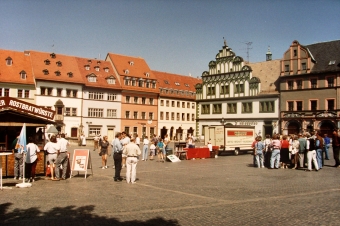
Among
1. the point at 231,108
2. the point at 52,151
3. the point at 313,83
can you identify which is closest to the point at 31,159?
the point at 52,151

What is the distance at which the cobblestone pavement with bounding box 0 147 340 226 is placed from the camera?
9047 mm

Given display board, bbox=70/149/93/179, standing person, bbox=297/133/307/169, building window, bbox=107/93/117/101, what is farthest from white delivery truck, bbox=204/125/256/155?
building window, bbox=107/93/117/101

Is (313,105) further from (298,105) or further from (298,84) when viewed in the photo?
(298,84)

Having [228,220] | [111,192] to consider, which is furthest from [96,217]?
[111,192]

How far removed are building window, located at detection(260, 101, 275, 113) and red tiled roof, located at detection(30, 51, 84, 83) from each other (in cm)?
2946

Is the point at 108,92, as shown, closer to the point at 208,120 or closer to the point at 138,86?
the point at 138,86

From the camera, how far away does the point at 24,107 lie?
17.0 metres

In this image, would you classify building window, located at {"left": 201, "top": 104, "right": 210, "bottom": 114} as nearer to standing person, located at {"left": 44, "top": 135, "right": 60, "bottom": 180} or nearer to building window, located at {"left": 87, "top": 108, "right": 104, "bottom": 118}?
building window, located at {"left": 87, "top": 108, "right": 104, "bottom": 118}

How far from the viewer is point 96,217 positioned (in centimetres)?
920

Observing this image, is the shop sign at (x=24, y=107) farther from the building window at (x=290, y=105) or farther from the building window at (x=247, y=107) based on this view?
the building window at (x=247, y=107)

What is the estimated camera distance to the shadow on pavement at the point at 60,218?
8633 millimetres

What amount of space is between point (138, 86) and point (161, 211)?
65651 mm

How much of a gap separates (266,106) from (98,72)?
29967 millimetres

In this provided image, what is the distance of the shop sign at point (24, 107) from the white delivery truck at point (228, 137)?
2040 cm
